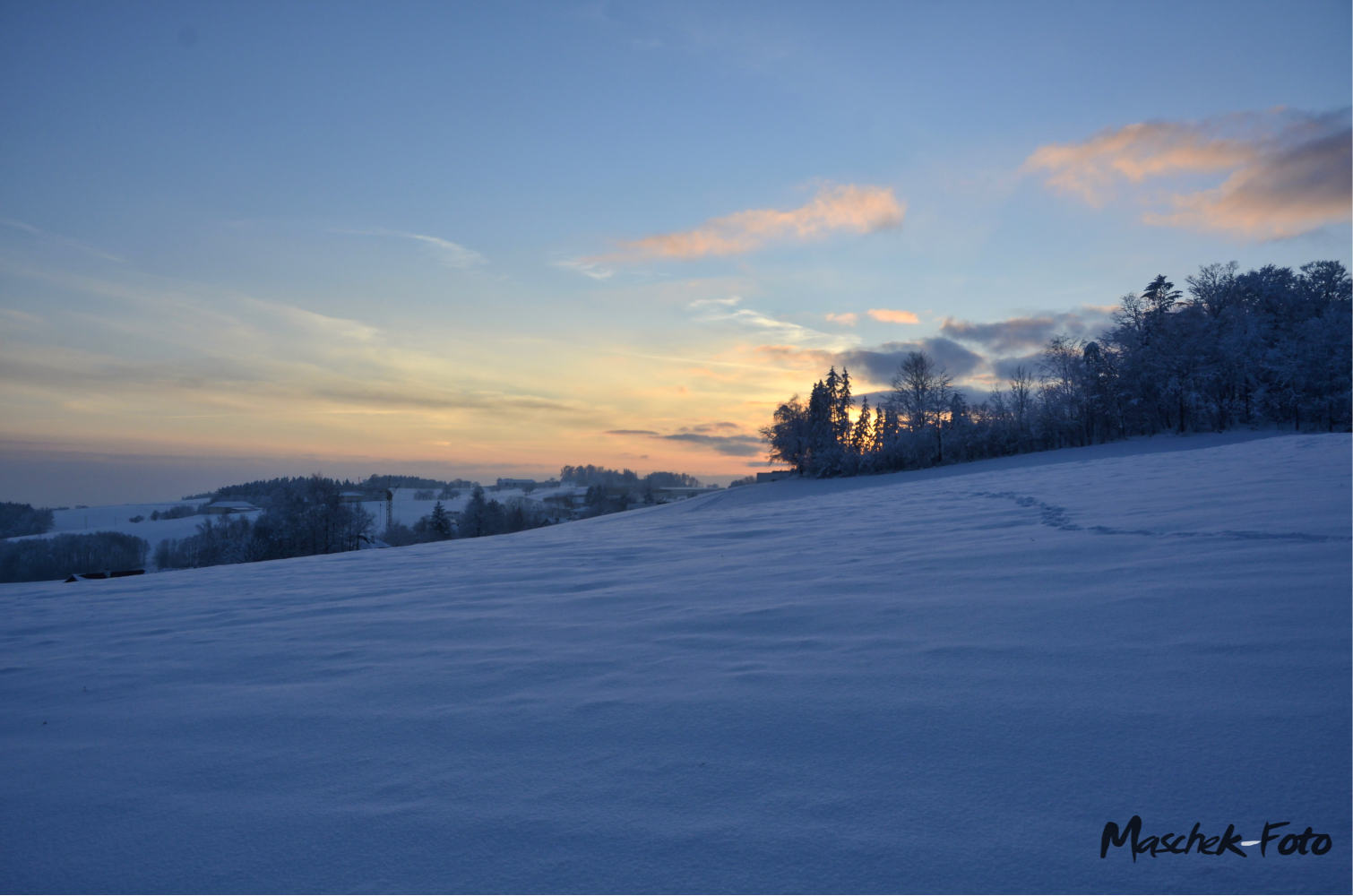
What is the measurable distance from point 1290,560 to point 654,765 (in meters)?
3.96

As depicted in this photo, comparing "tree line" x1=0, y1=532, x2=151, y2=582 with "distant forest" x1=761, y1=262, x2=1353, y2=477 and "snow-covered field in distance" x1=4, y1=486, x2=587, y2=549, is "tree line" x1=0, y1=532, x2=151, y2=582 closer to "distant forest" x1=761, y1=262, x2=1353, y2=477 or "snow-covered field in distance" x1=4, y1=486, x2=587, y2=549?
"snow-covered field in distance" x1=4, y1=486, x2=587, y2=549

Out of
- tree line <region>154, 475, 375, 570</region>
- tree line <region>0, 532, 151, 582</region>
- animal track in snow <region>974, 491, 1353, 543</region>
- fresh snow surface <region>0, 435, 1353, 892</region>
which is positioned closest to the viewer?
fresh snow surface <region>0, 435, 1353, 892</region>

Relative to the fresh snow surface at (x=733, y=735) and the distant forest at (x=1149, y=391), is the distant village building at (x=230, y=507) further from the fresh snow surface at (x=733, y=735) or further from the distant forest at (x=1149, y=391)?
the fresh snow surface at (x=733, y=735)

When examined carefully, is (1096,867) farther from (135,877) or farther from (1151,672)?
(135,877)

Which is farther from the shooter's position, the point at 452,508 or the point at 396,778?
the point at 452,508

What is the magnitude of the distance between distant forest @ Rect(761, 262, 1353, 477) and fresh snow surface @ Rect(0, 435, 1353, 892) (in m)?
34.5

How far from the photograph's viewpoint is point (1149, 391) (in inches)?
1345

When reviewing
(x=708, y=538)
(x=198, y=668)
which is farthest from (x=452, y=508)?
(x=198, y=668)

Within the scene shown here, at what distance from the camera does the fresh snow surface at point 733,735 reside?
148 centimetres

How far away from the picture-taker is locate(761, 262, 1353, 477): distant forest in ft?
93.9

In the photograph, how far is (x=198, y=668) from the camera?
3.42m

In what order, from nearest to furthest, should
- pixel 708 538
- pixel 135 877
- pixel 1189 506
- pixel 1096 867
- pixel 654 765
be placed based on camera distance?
pixel 1096 867, pixel 135 877, pixel 654 765, pixel 1189 506, pixel 708 538

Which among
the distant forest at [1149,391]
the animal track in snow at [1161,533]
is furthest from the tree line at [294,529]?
the animal track in snow at [1161,533]

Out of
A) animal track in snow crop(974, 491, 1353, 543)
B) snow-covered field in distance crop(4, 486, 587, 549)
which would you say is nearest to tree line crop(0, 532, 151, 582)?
snow-covered field in distance crop(4, 486, 587, 549)
